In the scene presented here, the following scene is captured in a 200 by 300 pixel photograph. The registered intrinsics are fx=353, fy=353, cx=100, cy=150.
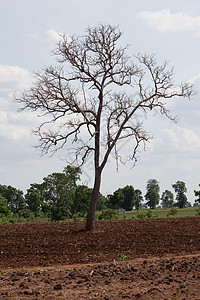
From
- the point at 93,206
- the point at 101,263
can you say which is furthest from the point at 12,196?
the point at 101,263

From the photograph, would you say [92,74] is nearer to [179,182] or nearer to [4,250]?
[4,250]

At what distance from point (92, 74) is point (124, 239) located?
23.7 ft

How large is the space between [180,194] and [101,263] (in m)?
69.9

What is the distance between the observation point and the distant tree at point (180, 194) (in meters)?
75.2

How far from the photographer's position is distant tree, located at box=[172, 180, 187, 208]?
75.2 meters

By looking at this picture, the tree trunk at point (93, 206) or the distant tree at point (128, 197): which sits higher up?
the distant tree at point (128, 197)

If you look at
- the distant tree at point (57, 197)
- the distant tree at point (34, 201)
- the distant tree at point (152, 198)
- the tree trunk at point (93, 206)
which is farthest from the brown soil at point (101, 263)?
the distant tree at point (152, 198)

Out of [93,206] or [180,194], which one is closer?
[93,206]

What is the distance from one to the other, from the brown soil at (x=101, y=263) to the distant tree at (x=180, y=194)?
61.7 metres

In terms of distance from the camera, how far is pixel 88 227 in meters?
14.5

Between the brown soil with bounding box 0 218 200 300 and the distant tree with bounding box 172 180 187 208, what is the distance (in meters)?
61.7

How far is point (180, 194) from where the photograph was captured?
3024 inches

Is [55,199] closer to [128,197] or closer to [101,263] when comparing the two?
[101,263]

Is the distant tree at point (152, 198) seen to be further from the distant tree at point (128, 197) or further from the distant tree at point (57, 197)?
the distant tree at point (57, 197)
